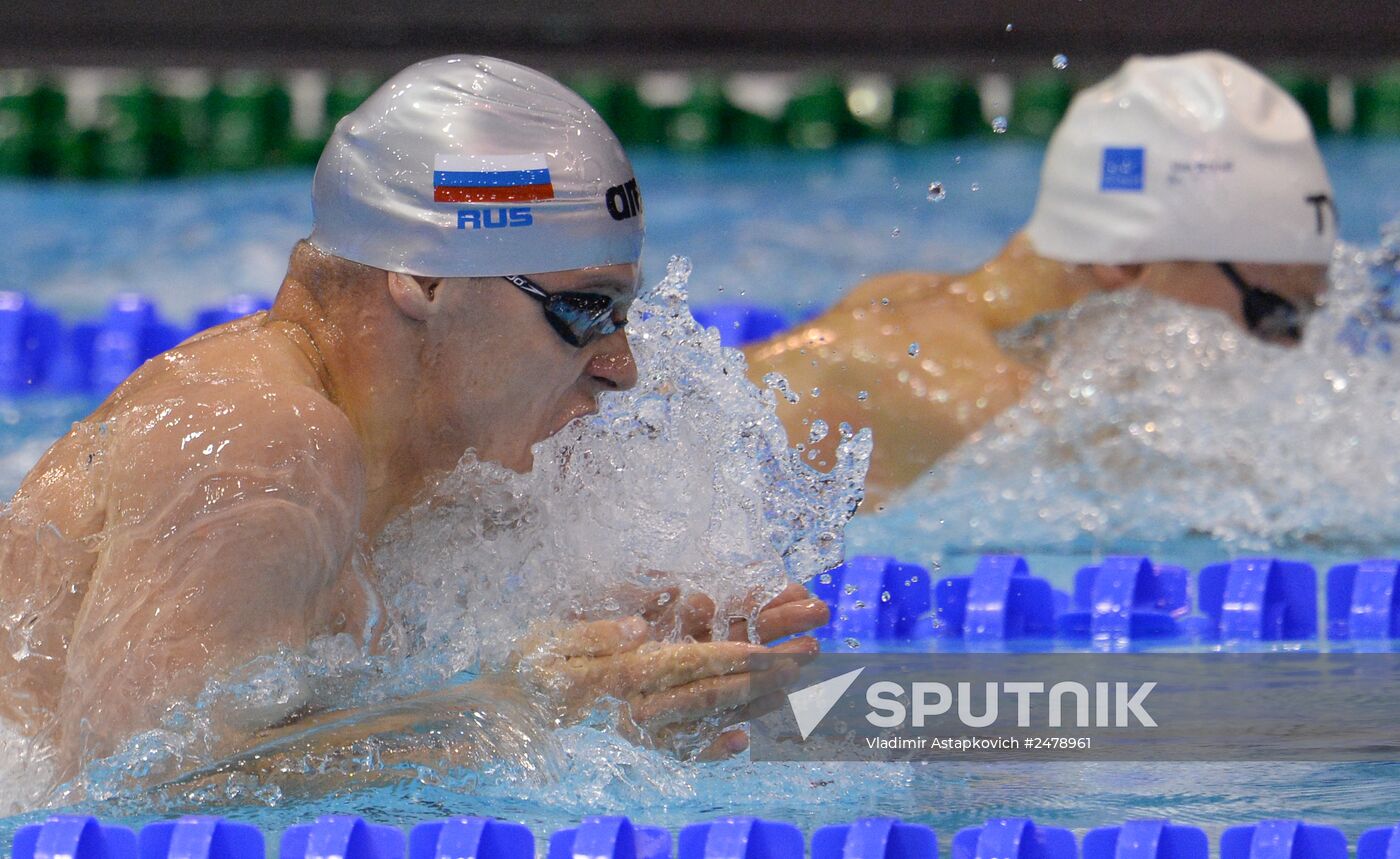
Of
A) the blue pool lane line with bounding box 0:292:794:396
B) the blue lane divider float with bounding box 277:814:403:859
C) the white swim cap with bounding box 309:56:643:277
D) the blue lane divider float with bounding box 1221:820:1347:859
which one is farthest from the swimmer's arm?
the blue pool lane line with bounding box 0:292:794:396

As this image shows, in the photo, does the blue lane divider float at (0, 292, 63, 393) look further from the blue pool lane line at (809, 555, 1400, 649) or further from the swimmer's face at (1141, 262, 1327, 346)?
the swimmer's face at (1141, 262, 1327, 346)

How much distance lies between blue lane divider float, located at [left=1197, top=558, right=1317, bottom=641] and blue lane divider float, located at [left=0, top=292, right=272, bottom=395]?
8.79 ft

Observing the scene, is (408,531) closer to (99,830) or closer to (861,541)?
(99,830)

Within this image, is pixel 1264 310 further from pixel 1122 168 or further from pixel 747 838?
pixel 747 838

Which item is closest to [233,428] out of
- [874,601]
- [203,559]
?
[203,559]

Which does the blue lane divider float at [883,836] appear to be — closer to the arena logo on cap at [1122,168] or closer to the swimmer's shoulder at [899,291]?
the swimmer's shoulder at [899,291]

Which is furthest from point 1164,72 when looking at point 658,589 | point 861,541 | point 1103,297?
point 658,589

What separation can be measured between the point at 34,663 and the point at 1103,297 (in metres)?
2.39

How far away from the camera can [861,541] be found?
3645 mm

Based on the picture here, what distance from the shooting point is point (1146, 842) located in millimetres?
1933

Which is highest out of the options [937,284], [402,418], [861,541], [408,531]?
[402,418]

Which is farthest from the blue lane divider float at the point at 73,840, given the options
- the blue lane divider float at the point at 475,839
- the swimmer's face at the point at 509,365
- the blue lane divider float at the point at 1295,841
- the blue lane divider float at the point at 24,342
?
the blue lane divider float at the point at 24,342

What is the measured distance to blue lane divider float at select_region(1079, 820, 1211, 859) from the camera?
1934mm

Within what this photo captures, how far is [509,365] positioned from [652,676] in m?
0.40
